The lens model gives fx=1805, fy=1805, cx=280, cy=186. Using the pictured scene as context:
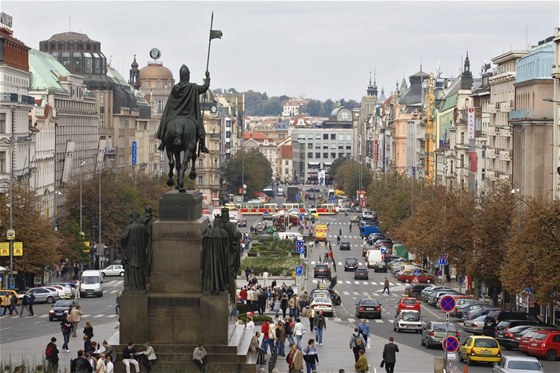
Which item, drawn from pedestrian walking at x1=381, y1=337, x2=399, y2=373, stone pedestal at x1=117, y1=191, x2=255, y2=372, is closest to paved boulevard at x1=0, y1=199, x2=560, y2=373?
pedestrian walking at x1=381, y1=337, x2=399, y2=373

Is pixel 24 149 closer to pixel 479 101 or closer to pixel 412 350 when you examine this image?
pixel 479 101

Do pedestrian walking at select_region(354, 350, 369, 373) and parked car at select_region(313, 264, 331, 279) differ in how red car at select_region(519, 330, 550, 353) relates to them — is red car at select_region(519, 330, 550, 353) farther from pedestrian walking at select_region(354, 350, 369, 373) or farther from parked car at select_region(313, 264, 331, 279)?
parked car at select_region(313, 264, 331, 279)

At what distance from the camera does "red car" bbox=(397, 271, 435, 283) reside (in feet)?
369

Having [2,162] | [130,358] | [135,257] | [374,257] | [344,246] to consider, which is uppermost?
[2,162]

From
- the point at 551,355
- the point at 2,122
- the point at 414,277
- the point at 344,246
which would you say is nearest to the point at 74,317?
the point at 551,355

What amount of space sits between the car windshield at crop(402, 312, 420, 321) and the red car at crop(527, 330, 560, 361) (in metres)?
10.7

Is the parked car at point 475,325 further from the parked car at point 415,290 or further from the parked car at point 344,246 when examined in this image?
the parked car at point 344,246

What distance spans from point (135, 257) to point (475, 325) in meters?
32.9

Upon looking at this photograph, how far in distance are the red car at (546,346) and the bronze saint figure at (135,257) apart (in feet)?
77.2

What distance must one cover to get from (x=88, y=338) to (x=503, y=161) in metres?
79.5

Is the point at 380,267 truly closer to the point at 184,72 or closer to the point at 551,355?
the point at 551,355

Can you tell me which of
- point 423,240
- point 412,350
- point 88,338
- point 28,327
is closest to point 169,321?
point 88,338

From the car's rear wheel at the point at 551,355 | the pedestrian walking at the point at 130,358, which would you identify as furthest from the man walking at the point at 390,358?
the pedestrian walking at the point at 130,358

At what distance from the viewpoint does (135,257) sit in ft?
137
